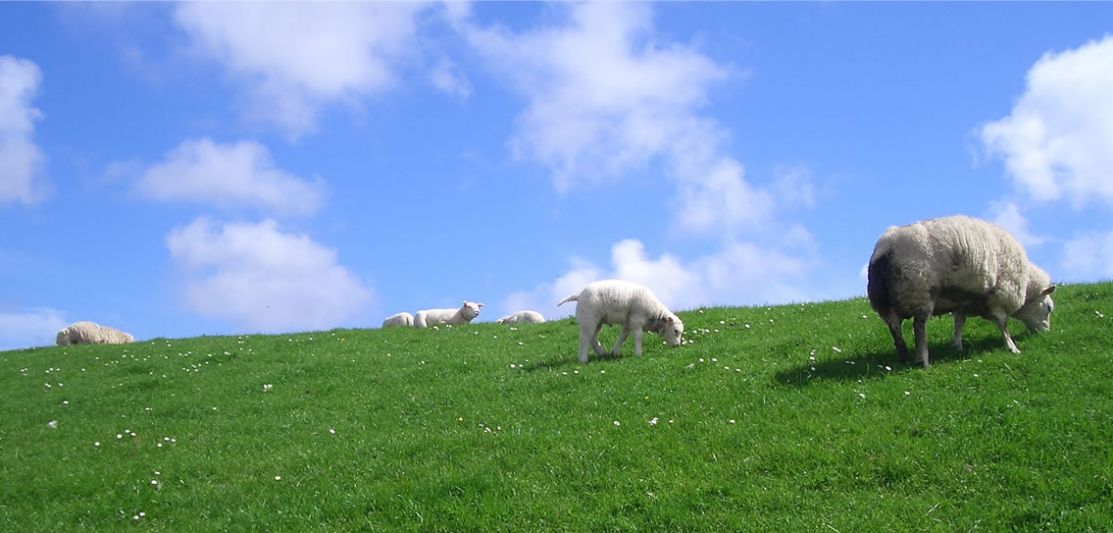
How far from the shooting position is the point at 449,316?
38.1 meters

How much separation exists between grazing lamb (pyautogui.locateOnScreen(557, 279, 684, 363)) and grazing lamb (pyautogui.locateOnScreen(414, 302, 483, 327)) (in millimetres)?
17353

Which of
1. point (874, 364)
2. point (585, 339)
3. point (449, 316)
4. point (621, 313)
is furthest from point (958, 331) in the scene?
point (449, 316)

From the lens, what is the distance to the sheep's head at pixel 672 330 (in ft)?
67.8

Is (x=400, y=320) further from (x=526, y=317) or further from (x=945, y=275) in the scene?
(x=945, y=275)

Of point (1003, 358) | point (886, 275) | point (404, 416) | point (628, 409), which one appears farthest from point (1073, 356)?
point (404, 416)

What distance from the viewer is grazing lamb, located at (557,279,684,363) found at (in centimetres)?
2003

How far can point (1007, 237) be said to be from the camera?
17.5m

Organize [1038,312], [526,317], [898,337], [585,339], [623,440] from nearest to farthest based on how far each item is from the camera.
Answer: [623,440] → [898,337] → [1038,312] → [585,339] → [526,317]

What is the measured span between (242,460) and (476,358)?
7.01 m

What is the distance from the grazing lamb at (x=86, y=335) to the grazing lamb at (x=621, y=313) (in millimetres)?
27988

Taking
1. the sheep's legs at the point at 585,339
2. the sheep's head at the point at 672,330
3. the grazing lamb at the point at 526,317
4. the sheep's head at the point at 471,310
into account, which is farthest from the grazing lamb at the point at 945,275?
the sheep's head at the point at 471,310

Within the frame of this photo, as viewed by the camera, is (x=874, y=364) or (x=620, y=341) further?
(x=620, y=341)

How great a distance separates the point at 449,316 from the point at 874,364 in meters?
24.0

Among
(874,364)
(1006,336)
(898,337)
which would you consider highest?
(898,337)
